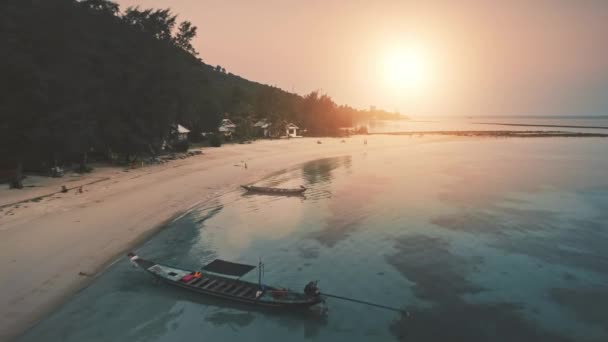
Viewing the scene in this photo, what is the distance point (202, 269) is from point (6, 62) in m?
24.9

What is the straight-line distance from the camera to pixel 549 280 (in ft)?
71.8

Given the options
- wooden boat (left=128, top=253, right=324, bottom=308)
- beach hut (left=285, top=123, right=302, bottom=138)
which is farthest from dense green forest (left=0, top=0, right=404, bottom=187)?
beach hut (left=285, top=123, right=302, bottom=138)

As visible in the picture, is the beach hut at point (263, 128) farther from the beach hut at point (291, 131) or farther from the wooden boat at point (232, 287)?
the wooden boat at point (232, 287)

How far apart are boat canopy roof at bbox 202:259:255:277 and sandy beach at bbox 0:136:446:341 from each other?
6.18 m

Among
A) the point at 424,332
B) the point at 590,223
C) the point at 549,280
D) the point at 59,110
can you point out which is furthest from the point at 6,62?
the point at 590,223

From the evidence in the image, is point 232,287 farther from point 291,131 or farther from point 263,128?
point 291,131

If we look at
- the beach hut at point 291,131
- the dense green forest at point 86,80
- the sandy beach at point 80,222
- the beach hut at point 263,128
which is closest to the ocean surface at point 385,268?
the sandy beach at point 80,222

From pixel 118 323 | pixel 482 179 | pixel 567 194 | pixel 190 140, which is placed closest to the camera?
pixel 118 323

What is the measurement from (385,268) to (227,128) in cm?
7536

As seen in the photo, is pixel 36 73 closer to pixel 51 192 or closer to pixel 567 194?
pixel 51 192

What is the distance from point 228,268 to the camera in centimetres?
2247

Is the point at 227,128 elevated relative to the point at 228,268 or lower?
elevated

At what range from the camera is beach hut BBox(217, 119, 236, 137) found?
297ft

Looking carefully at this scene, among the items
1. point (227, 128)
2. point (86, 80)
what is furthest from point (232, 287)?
point (227, 128)
